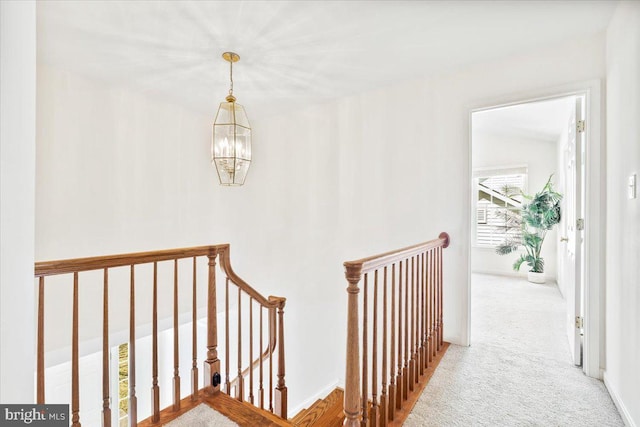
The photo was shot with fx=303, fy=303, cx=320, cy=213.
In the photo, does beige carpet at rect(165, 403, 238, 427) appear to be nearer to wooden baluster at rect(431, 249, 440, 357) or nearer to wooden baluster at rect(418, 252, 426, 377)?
wooden baluster at rect(418, 252, 426, 377)

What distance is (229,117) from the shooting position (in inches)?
92.4

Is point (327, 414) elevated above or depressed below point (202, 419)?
below

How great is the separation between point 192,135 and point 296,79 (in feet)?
5.83

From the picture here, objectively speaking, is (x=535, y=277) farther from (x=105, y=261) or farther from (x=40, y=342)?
(x=40, y=342)

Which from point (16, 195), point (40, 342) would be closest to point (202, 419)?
point (40, 342)

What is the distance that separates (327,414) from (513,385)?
1387mm

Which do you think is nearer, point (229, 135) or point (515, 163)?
point (229, 135)

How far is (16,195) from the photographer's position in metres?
0.58

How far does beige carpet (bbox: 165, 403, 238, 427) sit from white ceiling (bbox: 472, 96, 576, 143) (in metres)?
3.72

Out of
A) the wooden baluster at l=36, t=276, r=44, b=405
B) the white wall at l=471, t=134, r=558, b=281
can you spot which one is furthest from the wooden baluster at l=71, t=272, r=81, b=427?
the white wall at l=471, t=134, r=558, b=281

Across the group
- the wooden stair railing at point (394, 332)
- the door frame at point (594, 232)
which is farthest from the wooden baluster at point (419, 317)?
the door frame at point (594, 232)

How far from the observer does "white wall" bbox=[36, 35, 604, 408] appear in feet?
8.70

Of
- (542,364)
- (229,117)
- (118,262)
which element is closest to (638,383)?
(542,364)

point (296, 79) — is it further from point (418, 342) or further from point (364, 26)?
point (418, 342)
